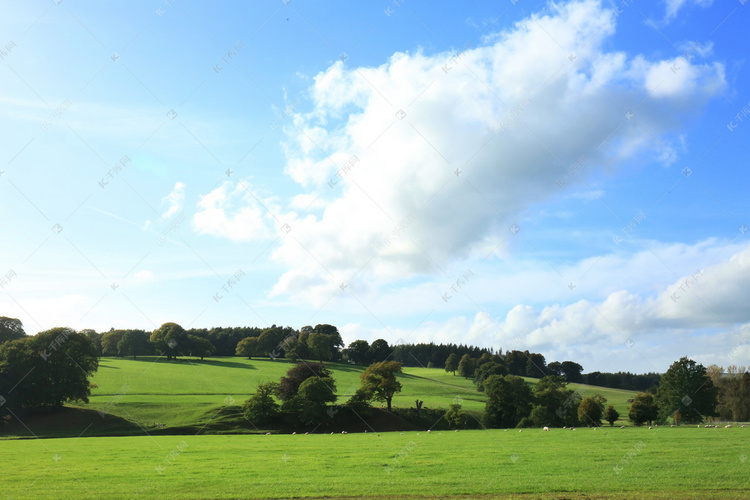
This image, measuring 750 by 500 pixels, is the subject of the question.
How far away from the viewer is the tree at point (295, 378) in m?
72.4

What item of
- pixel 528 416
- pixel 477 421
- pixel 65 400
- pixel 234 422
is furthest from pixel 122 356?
pixel 528 416

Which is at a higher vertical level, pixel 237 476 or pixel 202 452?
pixel 237 476

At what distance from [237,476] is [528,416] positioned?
188ft

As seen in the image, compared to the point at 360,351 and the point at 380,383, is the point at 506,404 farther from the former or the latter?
the point at 360,351

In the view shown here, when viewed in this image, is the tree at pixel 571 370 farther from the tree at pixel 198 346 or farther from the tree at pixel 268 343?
the tree at pixel 198 346

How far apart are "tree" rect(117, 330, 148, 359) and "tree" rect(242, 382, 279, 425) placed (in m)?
80.4

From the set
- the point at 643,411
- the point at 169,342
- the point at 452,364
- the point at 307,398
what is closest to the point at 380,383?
the point at 307,398

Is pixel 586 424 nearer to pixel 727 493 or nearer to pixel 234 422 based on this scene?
pixel 234 422

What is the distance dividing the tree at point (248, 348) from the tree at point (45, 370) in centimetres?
7053

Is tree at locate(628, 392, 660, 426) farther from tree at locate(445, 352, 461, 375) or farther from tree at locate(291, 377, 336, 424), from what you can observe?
tree at locate(445, 352, 461, 375)

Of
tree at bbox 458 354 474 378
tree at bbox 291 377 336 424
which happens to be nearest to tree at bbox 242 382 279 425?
tree at bbox 291 377 336 424

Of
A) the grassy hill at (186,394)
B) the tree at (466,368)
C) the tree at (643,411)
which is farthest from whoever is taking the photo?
the tree at (466,368)

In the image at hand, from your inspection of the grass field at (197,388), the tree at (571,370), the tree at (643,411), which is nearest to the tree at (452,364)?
the grass field at (197,388)

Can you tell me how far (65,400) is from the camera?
210ft
